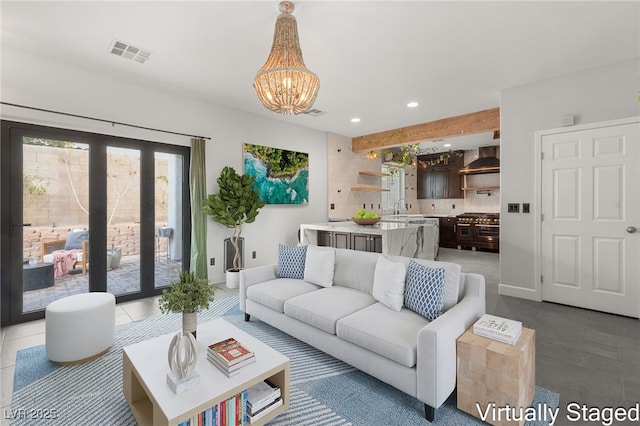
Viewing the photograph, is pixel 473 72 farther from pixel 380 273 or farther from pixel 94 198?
pixel 94 198

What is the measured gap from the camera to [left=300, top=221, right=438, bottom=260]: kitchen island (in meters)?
4.19

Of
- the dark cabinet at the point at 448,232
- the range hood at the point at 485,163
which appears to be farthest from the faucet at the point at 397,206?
the range hood at the point at 485,163

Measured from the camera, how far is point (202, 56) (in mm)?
3129

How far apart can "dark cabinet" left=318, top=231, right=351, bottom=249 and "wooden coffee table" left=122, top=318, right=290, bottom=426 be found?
2.84 meters

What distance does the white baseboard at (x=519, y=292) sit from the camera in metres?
3.87

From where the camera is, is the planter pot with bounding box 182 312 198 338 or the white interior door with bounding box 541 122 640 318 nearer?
the planter pot with bounding box 182 312 198 338

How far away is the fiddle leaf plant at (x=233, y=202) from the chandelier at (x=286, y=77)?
2.34 m

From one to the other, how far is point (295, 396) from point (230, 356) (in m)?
0.63

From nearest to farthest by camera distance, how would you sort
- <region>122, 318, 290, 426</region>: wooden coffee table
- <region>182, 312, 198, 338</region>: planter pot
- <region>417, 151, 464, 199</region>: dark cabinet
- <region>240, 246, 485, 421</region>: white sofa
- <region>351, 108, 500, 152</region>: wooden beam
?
<region>122, 318, 290, 426</region>: wooden coffee table
<region>240, 246, 485, 421</region>: white sofa
<region>182, 312, 198, 338</region>: planter pot
<region>351, 108, 500, 152</region>: wooden beam
<region>417, 151, 464, 199</region>: dark cabinet

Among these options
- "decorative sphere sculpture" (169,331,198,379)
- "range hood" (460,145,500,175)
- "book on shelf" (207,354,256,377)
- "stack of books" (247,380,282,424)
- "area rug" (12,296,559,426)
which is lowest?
"area rug" (12,296,559,426)

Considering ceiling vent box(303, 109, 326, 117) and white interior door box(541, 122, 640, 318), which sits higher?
ceiling vent box(303, 109, 326, 117)

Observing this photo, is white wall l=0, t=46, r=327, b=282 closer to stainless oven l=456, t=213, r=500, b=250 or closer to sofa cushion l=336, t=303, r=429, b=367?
sofa cushion l=336, t=303, r=429, b=367

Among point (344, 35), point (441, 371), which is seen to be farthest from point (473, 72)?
point (441, 371)

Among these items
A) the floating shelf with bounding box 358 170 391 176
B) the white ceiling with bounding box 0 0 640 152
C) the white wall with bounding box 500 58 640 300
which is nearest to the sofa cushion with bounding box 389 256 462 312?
the white ceiling with bounding box 0 0 640 152
